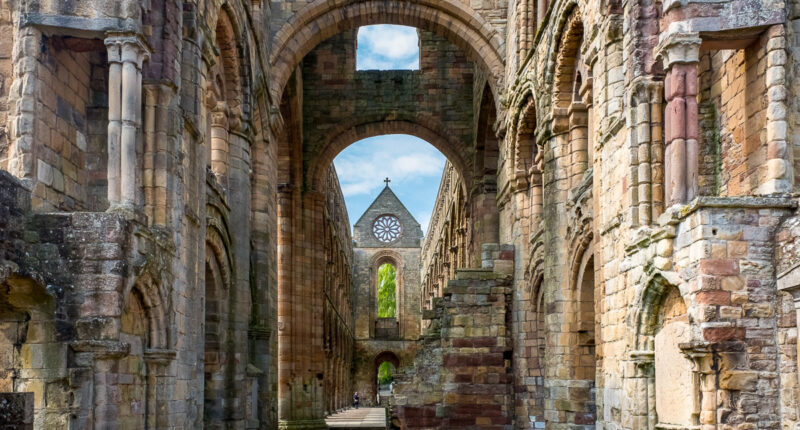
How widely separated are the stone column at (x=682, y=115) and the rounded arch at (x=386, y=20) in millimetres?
10565

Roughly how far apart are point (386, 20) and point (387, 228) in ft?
109

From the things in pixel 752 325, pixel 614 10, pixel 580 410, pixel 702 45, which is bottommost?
pixel 580 410

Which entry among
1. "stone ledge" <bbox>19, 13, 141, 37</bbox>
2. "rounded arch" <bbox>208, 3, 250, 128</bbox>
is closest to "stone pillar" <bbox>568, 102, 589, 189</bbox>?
"rounded arch" <bbox>208, 3, 250, 128</bbox>

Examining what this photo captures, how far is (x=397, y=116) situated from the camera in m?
25.3

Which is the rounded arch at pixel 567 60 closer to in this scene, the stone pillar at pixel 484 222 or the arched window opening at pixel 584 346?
the arched window opening at pixel 584 346

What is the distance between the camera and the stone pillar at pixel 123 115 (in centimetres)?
867

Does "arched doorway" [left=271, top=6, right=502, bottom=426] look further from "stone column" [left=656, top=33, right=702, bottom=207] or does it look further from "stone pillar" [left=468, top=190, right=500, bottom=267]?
"stone column" [left=656, top=33, right=702, bottom=207]

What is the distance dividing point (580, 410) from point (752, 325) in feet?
21.4

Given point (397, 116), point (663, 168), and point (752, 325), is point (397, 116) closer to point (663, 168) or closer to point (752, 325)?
point (663, 168)

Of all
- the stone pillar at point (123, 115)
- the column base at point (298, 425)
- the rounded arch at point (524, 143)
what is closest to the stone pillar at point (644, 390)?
the stone pillar at point (123, 115)

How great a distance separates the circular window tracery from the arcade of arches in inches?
1308

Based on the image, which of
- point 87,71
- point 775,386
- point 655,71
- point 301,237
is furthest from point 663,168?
point 301,237

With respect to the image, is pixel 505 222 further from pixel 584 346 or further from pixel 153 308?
pixel 153 308

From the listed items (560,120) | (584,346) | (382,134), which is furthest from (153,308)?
(382,134)
